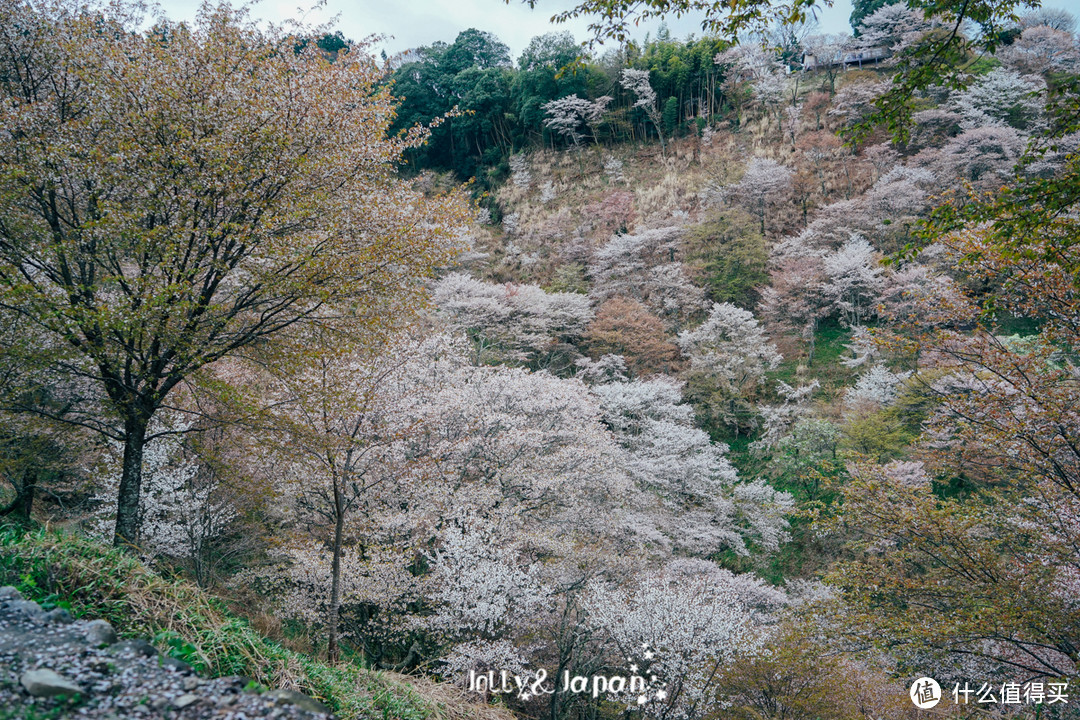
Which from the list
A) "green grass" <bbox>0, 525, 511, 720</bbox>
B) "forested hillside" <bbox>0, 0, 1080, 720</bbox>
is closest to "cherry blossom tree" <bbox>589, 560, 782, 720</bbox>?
"forested hillside" <bbox>0, 0, 1080, 720</bbox>

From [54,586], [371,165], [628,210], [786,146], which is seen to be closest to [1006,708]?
[54,586]

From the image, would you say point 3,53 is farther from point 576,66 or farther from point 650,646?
point 650,646

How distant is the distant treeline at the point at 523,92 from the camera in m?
42.0

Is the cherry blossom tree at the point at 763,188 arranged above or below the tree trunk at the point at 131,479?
above

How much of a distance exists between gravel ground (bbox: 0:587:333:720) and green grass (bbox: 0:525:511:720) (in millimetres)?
277

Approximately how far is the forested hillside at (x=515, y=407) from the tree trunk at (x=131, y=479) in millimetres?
51

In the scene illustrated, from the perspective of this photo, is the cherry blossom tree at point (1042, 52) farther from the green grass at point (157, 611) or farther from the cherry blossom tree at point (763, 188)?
the green grass at point (157, 611)

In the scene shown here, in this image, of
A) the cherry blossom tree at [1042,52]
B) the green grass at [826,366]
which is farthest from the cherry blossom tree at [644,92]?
the green grass at [826,366]

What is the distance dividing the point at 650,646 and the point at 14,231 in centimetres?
1241

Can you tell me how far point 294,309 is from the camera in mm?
6727

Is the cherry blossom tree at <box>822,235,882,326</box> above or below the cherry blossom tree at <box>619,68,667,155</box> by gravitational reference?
below

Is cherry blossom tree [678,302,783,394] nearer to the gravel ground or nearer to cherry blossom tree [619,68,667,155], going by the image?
the gravel ground

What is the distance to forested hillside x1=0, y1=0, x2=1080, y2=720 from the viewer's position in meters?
5.65

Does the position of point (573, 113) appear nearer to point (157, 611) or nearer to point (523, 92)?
point (523, 92)
